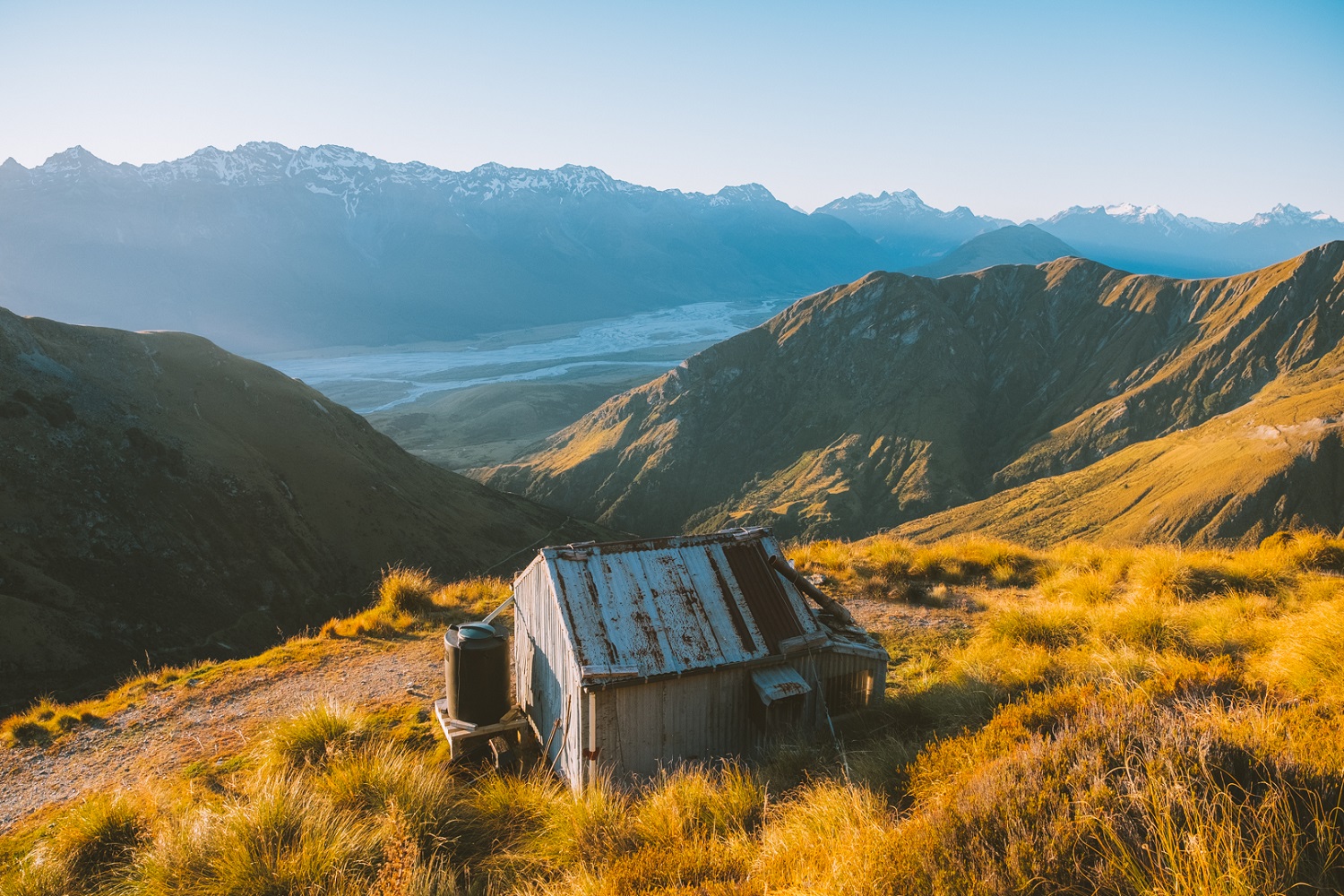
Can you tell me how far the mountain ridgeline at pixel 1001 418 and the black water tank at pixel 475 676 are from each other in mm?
72611

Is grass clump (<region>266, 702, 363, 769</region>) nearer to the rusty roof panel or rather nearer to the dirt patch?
the dirt patch

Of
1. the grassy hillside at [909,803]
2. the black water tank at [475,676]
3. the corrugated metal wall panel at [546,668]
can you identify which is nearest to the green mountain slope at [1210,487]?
the grassy hillside at [909,803]

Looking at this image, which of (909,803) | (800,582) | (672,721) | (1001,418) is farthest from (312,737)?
(1001,418)

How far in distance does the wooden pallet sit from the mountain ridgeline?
72463mm

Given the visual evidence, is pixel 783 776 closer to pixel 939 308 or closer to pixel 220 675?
pixel 220 675

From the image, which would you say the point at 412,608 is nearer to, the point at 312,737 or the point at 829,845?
the point at 312,737

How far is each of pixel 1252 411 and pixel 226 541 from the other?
323ft

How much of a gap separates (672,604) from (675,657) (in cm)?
80

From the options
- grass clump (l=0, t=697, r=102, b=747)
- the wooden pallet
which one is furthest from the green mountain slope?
grass clump (l=0, t=697, r=102, b=747)

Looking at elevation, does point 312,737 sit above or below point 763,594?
below

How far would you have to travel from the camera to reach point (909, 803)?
5852 mm

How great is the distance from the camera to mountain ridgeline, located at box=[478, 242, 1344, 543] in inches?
2781

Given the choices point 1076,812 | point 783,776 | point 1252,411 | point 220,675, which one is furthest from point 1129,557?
point 1252,411

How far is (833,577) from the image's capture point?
671 inches
